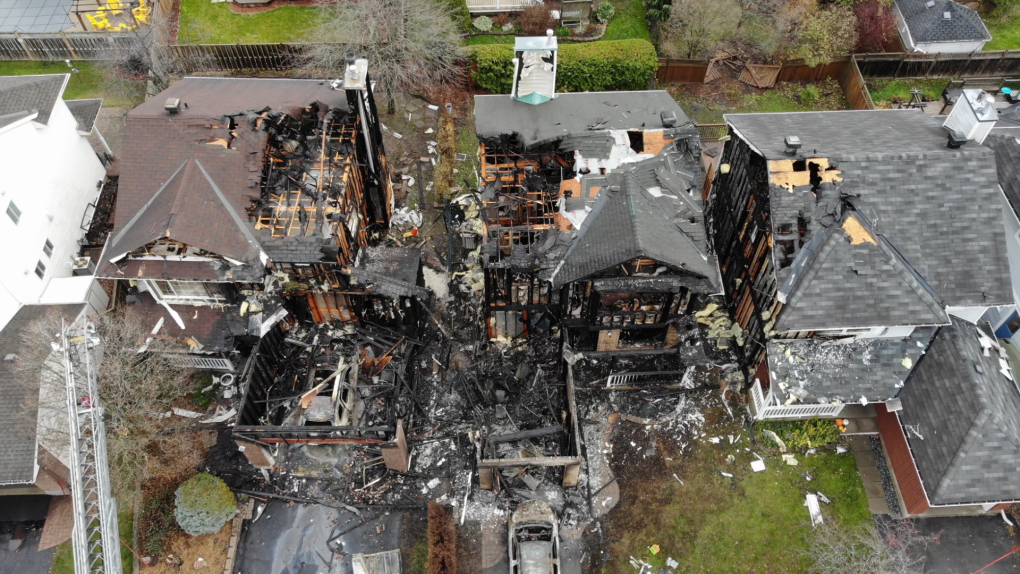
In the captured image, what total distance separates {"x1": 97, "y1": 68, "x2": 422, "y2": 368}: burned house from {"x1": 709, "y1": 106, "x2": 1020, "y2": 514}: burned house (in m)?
13.7

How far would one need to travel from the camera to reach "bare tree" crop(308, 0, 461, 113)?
1313 inches

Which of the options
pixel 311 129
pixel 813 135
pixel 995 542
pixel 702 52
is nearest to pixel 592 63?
pixel 702 52

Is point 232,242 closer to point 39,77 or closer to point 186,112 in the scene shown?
point 186,112

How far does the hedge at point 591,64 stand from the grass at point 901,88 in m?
12.7

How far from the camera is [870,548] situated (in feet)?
75.4

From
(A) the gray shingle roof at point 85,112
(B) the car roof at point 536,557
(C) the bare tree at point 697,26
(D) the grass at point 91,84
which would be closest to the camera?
(B) the car roof at point 536,557

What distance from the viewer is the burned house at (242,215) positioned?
24391mm

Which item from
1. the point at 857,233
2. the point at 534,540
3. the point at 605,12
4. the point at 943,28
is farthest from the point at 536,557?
the point at 943,28

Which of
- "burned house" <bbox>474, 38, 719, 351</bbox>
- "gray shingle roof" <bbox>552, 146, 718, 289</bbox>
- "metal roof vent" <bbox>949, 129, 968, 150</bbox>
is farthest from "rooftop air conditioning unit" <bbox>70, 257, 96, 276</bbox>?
"metal roof vent" <bbox>949, 129, 968, 150</bbox>

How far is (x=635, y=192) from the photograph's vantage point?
944 inches

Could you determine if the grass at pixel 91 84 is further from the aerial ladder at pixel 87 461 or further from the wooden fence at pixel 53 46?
the aerial ladder at pixel 87 461

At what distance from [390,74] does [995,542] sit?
1259 inches

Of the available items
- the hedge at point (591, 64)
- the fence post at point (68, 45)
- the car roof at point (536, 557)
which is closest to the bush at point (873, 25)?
the hedge at point (591, 64)

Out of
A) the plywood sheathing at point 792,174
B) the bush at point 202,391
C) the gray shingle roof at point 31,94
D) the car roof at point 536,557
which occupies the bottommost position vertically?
the car roof at point 536,557
